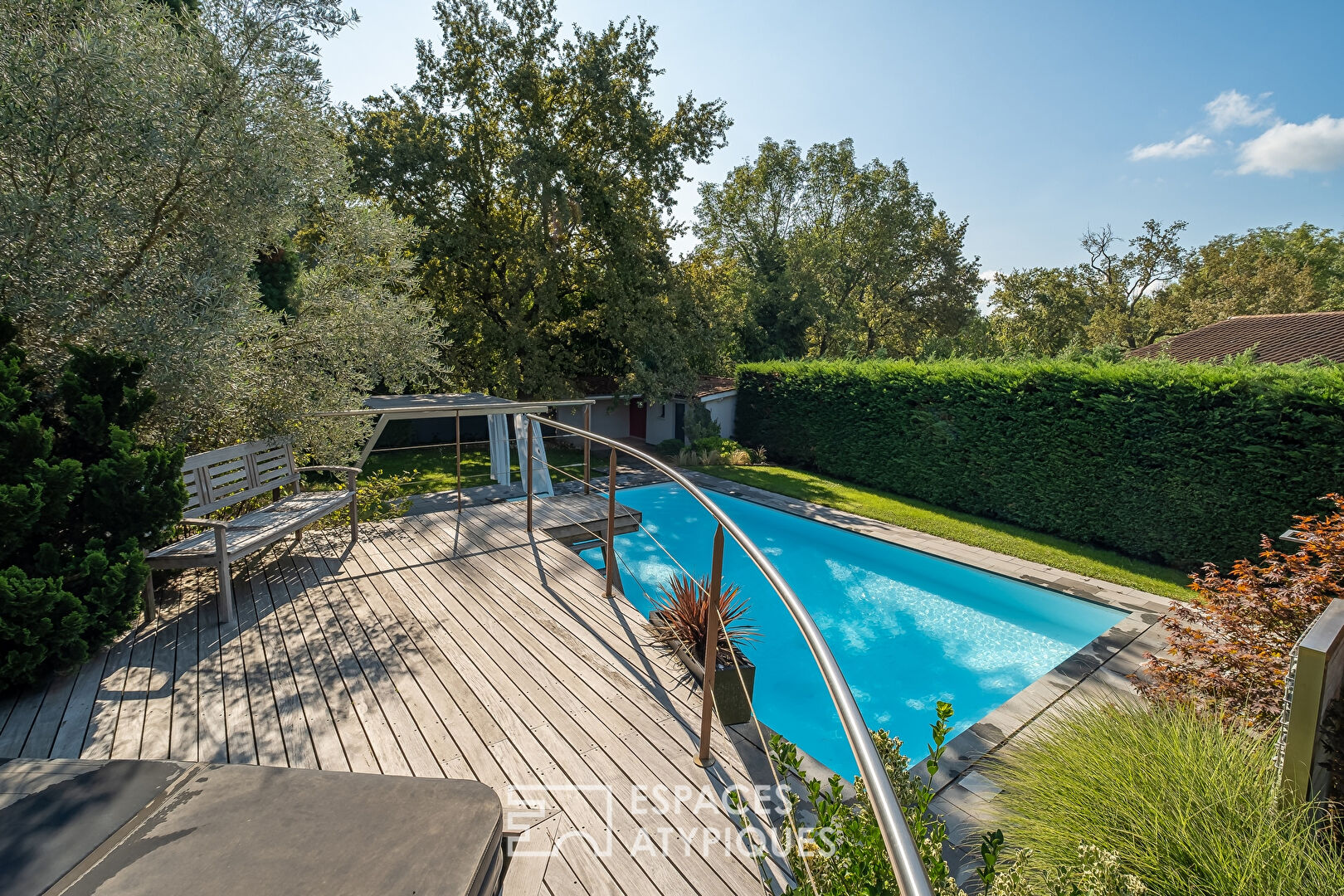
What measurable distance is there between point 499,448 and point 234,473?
4.20 m

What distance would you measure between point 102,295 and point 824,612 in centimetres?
800

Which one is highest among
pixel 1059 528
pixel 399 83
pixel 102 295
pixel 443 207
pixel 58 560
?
pixel 399 83

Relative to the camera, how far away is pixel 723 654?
11.7ft

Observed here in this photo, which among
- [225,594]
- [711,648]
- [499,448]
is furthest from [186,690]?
[499,448]

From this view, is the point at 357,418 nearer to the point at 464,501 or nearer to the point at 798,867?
the point at 464,501

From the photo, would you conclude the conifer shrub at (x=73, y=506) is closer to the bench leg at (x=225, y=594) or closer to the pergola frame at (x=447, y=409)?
the bench leg at (x=225, y=594)

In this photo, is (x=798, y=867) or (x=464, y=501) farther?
(x=464, y=501)

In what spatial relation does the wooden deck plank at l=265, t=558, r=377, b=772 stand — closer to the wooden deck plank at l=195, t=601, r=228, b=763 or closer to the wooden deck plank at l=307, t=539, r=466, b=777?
the wooden deck plank at l=307, t=539, r=466, b=777

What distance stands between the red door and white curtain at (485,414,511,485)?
1095 cm

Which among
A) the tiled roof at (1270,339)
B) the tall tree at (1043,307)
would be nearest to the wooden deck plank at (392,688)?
the tiled roof at (1270,339)

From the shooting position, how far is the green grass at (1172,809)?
6.65ft

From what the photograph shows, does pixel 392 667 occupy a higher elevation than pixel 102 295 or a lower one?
lower

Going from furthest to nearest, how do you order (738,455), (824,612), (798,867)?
(738,455) → (824,612) → (798,867)

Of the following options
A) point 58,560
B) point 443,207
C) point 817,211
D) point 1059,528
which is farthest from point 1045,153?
point 58,560
